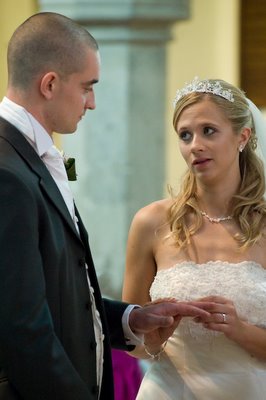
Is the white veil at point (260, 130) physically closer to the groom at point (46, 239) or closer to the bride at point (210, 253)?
the bride at point (210, 253)

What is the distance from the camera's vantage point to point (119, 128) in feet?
20.1

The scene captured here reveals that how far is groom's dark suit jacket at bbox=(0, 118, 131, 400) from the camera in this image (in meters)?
2.43

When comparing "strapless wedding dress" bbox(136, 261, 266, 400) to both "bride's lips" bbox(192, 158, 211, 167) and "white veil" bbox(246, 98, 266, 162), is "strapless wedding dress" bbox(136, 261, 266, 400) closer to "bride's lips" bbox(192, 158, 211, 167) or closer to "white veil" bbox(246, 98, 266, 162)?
"bride's lips" bbox(192, 158, 211, 167)

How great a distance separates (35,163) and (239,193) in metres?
1.23

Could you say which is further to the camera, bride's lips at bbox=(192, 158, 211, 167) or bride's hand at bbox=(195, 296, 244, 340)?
bride's lips at bbox=(192, 158, 211, 167)

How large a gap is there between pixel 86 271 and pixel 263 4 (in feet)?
12.5

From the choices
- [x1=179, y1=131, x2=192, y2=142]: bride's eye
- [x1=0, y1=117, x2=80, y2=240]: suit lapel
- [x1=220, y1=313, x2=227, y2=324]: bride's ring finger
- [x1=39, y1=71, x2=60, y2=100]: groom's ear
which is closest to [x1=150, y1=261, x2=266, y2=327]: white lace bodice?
[x1=220, y1=313, x2=227, y2=324]: bride's ring finger

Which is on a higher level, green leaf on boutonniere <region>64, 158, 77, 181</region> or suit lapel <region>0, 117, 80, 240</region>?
suit lapel <region>0, 117, 80, 240</region>

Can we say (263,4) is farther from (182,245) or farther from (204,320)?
(204,320)

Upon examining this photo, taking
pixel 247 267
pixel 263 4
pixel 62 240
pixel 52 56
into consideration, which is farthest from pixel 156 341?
pixel 263 4

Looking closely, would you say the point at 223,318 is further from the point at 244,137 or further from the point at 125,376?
the point at 125,376

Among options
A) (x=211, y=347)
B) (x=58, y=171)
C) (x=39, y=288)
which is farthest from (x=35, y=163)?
(x=211, y=347)

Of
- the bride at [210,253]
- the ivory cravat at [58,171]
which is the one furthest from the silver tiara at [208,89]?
the ivory cravat at [58,171]

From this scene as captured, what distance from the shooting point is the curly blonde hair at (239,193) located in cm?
358
